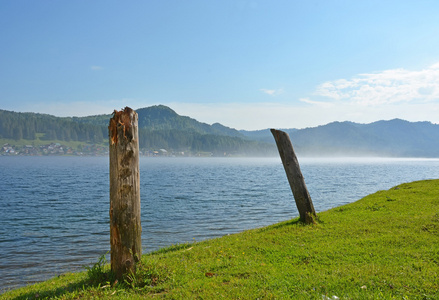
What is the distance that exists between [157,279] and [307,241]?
6.27m

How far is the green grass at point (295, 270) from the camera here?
7730 mm

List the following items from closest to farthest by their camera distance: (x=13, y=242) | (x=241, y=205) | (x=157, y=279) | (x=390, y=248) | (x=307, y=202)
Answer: (x=157, y=279), (x=390, y=248), (x=307, y=202), (x=13, y=242), (x=241, y=205)

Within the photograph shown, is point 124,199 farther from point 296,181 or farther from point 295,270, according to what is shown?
point 296,181

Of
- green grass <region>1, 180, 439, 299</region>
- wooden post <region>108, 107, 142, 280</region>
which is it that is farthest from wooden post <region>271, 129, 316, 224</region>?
wooden post <region>108, 107, 142, 280</region>

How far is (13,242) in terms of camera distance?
71.3 ft

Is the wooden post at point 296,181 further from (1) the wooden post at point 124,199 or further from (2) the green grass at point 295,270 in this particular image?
(1) the wooden post at point 124,199

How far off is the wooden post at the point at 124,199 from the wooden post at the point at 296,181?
9.10m

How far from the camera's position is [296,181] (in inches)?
622

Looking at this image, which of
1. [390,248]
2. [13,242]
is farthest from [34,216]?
[390,248]

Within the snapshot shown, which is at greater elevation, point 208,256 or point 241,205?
point 208,256

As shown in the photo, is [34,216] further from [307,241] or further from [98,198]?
[307,241]

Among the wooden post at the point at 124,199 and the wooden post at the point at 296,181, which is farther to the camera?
the wooden post at the point at 296,181

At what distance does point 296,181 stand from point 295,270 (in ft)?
23.0

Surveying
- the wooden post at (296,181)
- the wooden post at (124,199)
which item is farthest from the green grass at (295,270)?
the wooden post at (296,181)
